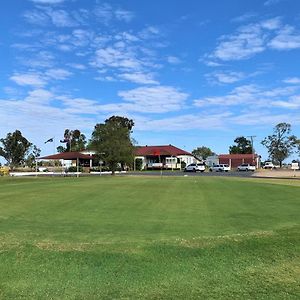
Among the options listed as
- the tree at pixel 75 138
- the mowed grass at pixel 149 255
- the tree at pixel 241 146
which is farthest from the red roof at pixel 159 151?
the mowed grass at pixel 149 255

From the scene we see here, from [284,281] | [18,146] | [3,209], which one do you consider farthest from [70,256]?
[18,146]

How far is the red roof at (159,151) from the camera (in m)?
114

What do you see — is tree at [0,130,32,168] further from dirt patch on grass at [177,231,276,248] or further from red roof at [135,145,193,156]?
dirt patch on grass at [177,231,276,248]

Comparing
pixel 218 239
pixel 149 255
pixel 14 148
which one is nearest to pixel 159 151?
pixel 14 148

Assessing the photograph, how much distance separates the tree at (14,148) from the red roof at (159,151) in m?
27.7

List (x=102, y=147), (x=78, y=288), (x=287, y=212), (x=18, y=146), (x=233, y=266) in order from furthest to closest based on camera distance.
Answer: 1. (x=18, y=146)
2. (x=102, y=147)
3. (x=287, y=212)
4. (x=233, y=266)
5. (x=78, y=288)

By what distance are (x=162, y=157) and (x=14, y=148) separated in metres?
35.9

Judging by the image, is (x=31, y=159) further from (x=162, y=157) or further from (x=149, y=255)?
(x=149, y=255)

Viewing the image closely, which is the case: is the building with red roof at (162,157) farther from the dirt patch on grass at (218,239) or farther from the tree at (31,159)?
the dirt patch on grass at (218,239)

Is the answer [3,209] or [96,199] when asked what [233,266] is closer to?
[3,209]

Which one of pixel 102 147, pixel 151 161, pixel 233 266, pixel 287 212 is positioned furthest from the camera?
pixel 151 161

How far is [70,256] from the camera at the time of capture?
8602 mm

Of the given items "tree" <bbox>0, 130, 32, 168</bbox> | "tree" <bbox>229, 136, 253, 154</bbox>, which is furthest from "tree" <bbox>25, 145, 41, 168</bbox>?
"tree" <bbox>229, 136, 253, 154</bbox>

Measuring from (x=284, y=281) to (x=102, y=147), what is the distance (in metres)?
62.5
